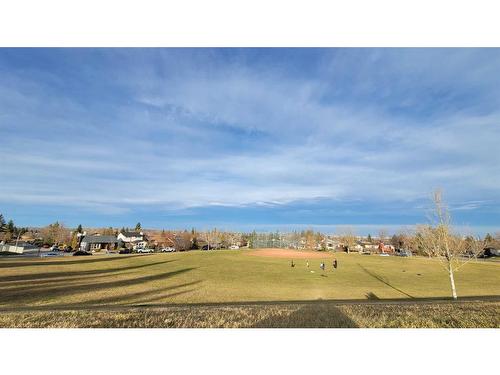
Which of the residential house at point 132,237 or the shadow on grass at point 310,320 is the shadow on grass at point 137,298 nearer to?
the shadow on grass at point 310,320

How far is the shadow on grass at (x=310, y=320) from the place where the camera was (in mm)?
5809

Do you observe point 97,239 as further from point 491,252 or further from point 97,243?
point 491,252

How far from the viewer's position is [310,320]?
6.13 m

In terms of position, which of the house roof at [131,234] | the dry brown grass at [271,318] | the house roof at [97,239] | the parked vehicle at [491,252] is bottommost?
the parked vehicle at [491,252]

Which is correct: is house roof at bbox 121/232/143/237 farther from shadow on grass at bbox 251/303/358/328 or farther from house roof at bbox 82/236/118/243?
shadow on grass at bbox 251/303/358/328

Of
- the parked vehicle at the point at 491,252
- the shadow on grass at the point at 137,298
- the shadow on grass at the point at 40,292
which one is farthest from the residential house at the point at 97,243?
the parked vehicle at the point at 491,252

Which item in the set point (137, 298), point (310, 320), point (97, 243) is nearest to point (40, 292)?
point (137, 298)

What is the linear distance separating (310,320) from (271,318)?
2.99 feet

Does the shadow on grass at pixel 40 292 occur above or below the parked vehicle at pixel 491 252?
below

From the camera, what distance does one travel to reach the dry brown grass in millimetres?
5938

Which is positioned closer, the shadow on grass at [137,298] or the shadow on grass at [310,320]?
the shadow on grass at [310,320]

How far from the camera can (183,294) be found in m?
18.0
